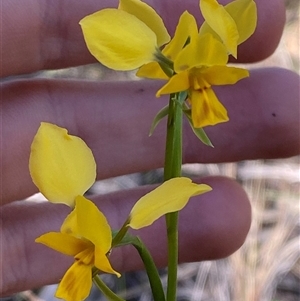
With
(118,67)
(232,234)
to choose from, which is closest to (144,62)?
(118,67)

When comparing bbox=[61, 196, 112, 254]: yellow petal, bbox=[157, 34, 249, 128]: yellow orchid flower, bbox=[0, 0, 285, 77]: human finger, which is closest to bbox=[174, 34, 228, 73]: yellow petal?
bbox=[157, 34, 249, 128]: yellow orchid flower

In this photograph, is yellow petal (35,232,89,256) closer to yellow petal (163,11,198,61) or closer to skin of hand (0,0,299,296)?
yellow petal (163,11,198,61)

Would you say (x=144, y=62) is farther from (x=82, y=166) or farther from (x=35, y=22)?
(x=35, y=22)

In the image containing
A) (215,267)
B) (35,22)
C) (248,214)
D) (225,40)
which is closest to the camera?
(225,40)

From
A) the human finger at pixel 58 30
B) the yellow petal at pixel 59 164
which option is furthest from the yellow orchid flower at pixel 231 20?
the human finger at pixel 58 30

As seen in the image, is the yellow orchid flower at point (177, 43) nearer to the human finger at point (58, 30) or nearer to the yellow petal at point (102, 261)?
the yellow petal at point (102, 261)

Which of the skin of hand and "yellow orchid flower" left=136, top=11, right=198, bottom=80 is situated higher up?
"yellow orchid flower" left=136, top=11, right=198, bottom=80

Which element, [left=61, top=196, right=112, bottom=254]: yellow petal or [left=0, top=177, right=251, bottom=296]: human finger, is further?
[left=0, top=177, right=251, bottom=296]: human finger
